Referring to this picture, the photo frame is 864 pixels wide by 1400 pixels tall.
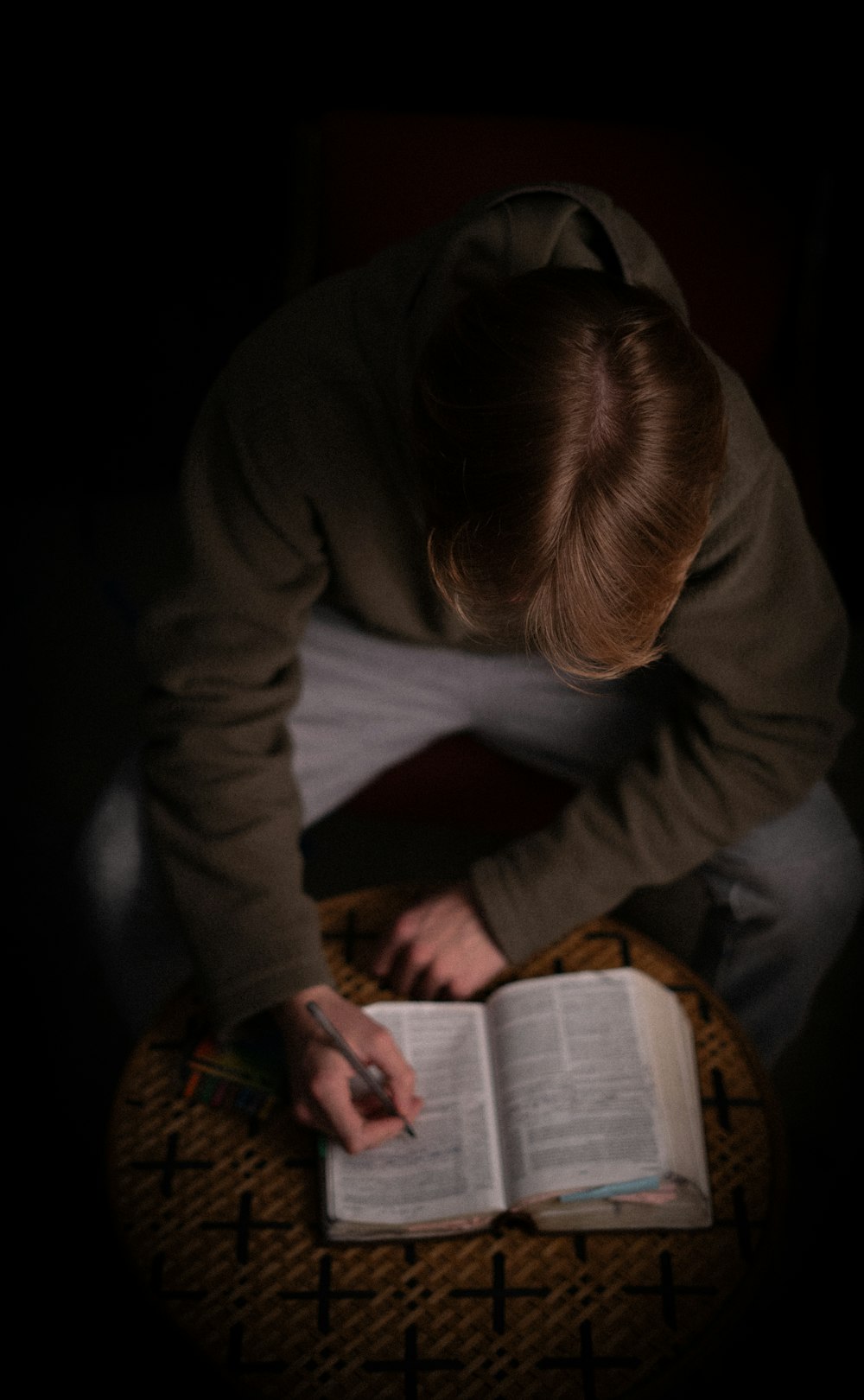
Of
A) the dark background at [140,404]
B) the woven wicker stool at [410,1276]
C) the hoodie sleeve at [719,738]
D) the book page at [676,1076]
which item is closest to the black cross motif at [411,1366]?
the woven wicker stool at [410,1276]

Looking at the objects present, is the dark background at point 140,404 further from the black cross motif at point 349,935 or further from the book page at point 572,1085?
the book page at point 572,1085

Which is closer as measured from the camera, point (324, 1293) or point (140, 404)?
point (324, 1293)

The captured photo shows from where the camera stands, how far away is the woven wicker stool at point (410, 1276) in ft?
2.79

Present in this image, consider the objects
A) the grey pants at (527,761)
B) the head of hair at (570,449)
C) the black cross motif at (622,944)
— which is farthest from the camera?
the grey pants at (527,761)

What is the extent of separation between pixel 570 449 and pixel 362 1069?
0.55 meters

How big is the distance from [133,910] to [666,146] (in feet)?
3.49

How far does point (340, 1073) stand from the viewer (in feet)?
3.05

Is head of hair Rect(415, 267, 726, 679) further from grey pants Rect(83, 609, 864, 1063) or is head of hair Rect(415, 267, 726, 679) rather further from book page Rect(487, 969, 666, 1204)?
grey pants Rect(83, 609, 864, 1063)

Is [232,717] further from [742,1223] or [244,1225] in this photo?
[742,1223]

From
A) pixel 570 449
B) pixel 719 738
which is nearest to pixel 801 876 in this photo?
pixel 719 738

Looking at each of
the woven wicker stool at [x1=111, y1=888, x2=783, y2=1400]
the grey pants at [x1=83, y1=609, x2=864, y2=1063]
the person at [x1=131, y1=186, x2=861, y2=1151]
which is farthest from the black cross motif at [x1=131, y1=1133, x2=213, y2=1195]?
the grey pants at [x1=83, y1=609, x2=864, y2=1063]

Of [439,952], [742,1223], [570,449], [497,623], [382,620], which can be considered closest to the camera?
[570,449]

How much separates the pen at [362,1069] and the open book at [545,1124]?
1.1 inches

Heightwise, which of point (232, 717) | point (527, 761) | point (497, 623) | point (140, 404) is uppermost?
point (497, 623)
